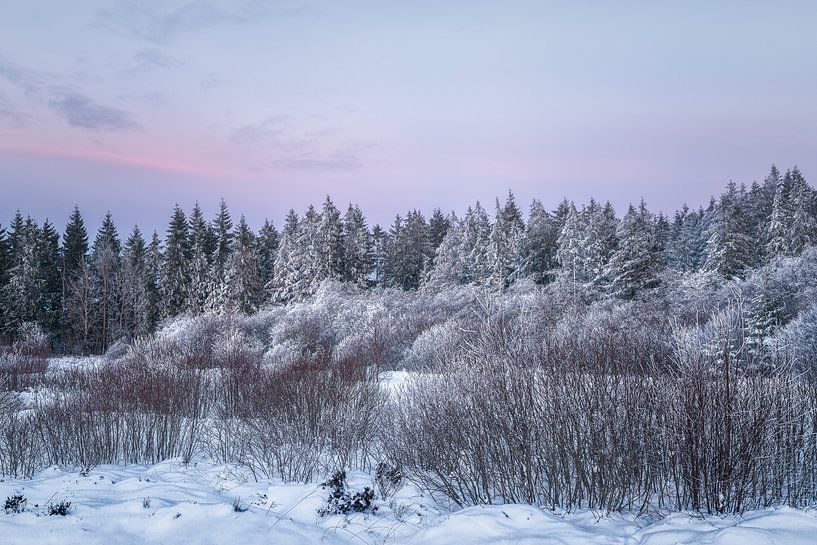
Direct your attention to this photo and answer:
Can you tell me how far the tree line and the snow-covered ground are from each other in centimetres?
3331

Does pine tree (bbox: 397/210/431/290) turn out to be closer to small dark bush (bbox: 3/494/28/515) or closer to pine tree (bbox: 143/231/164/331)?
pine tree (bbox: 143/231/164/331)

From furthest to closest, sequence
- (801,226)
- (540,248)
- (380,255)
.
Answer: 1. (380,255)
2. (540,248)
3. (801,226)

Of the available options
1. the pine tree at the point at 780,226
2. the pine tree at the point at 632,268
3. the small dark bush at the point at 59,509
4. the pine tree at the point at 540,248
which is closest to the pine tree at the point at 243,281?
the pine tree at the point at 540,248

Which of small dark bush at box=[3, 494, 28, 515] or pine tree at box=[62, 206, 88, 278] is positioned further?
pine tree at box=[62, 206, 88, 278]

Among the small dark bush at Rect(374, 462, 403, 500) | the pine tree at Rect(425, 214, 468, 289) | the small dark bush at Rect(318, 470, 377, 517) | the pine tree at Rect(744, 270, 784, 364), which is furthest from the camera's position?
the pine tree at Rect(425, 214, 468, 289)

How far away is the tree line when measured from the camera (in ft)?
138

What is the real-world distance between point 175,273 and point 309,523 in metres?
50.1

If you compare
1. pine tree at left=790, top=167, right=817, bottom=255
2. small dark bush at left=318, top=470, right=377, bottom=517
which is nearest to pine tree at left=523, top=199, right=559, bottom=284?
pine tree at left=790, top=167, right=817, bottom=255

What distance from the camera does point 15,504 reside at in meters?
7.57

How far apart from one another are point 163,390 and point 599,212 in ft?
156

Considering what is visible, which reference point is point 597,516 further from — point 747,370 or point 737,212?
point 737,212

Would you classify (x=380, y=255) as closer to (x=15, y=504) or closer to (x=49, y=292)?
(x=49, y=292)

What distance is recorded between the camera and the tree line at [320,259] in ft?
138

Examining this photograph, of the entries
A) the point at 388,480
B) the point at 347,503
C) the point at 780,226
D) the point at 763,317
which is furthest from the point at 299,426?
the point at 780,226
